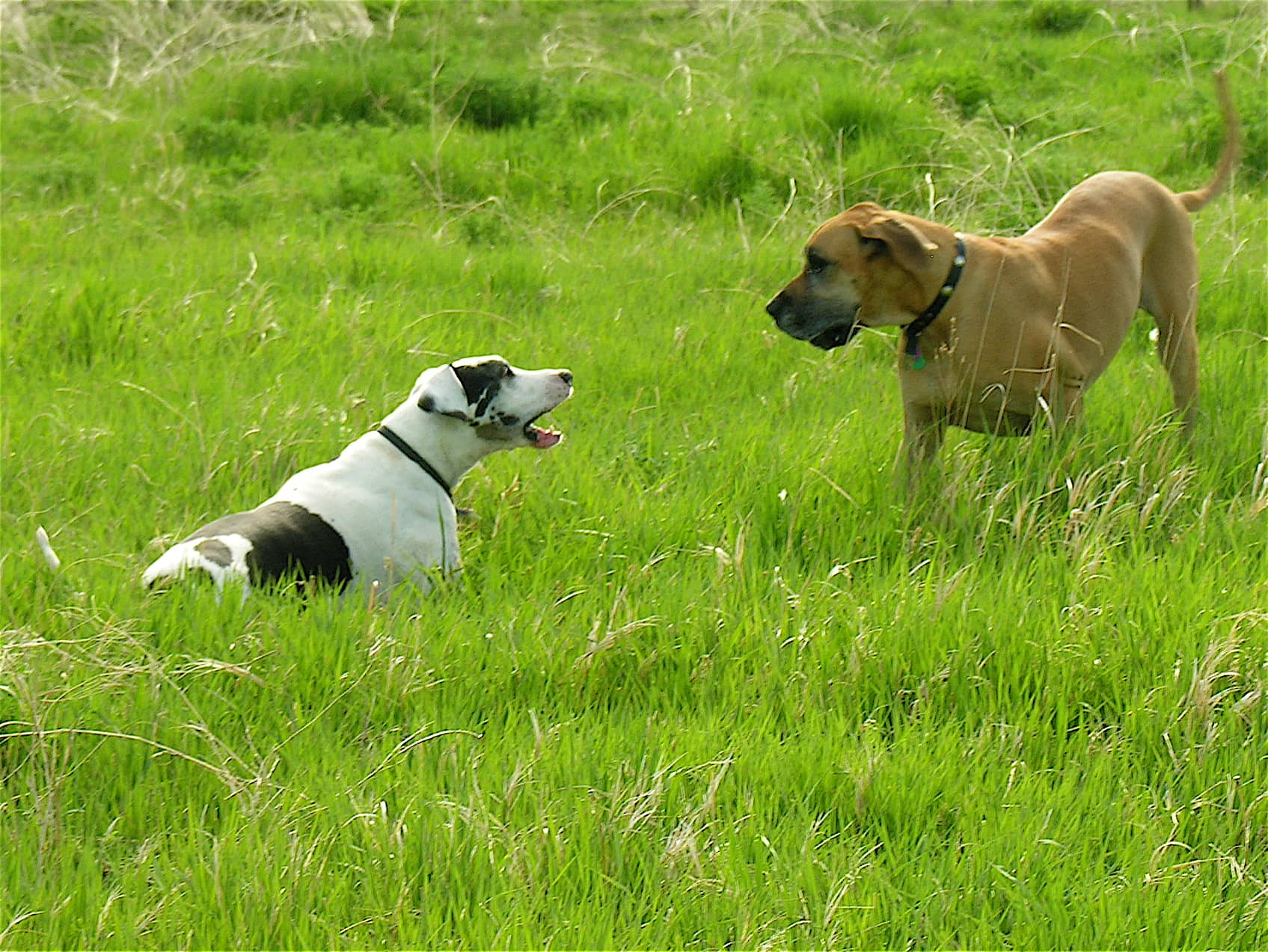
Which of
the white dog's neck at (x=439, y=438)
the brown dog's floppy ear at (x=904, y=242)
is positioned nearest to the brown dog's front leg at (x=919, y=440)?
the brown dog's floppy ear at (x=904, y=242)

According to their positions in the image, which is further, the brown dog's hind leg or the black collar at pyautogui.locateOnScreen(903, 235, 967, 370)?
the brown dog's hind leg

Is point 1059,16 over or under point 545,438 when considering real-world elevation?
over

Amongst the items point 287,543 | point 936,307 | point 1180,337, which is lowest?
point 287,543

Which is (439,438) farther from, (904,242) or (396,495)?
(904,242)

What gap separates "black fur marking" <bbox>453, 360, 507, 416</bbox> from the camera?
4.99 metres

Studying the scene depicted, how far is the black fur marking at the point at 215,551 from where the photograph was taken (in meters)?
4.39

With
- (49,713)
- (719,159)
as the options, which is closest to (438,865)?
(49,713)

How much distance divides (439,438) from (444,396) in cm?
22

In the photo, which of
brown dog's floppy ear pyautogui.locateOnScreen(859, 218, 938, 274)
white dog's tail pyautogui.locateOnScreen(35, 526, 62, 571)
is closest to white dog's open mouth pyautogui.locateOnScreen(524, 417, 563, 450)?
brown dog's floppy ear pyautogui.locateOnScreen(859, 218, 938, 274)

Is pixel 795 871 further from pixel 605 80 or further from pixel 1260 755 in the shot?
pixel 605 80

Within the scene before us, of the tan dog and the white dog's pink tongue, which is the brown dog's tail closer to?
the tan dog

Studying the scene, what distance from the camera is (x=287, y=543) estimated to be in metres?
4.66

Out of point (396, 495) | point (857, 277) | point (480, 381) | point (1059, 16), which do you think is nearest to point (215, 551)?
point (396, 495)

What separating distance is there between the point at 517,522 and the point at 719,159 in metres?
4.59
